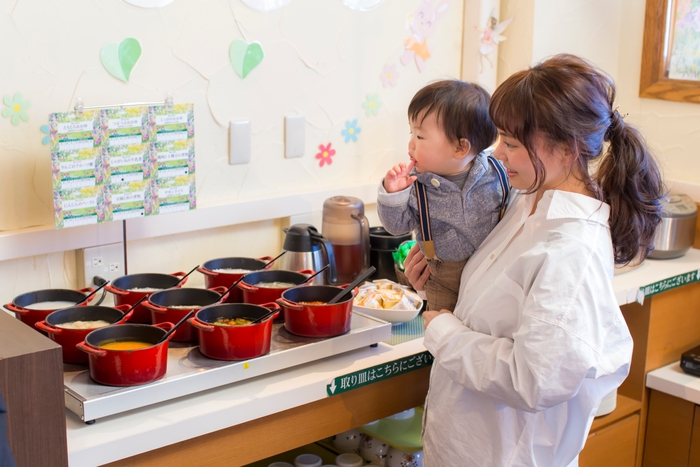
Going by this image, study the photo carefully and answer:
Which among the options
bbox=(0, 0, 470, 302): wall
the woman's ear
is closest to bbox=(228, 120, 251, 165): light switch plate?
bbox=(0, 0, 470, 302): wall

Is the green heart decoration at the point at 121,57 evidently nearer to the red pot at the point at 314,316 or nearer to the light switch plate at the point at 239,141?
the light switch plate at the point at 239,141

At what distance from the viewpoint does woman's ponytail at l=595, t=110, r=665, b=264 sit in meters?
1.27

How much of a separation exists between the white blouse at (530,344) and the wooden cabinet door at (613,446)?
31.4 inches

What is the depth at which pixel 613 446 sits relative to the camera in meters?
2.22

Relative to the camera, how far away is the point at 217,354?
1.43m

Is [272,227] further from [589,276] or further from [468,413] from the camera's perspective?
[589,276]

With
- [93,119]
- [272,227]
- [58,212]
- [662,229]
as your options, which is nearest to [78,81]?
[93,119]

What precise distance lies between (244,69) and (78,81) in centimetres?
43

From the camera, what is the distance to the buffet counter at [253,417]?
1.27m

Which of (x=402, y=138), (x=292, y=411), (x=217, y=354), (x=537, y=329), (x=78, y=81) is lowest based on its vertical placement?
(x=292, y=411)

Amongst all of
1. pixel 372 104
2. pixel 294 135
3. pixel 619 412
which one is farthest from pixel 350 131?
pixel 619 412

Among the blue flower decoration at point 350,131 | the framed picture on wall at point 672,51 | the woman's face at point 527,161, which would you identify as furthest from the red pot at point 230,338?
the framed picture on wall at point 672,51

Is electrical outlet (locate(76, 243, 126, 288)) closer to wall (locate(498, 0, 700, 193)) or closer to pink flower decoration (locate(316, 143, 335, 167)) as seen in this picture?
pink flower decoration (locate(316, 143, 335, 167))

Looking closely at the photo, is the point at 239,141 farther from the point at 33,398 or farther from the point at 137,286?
the point at 33,398
